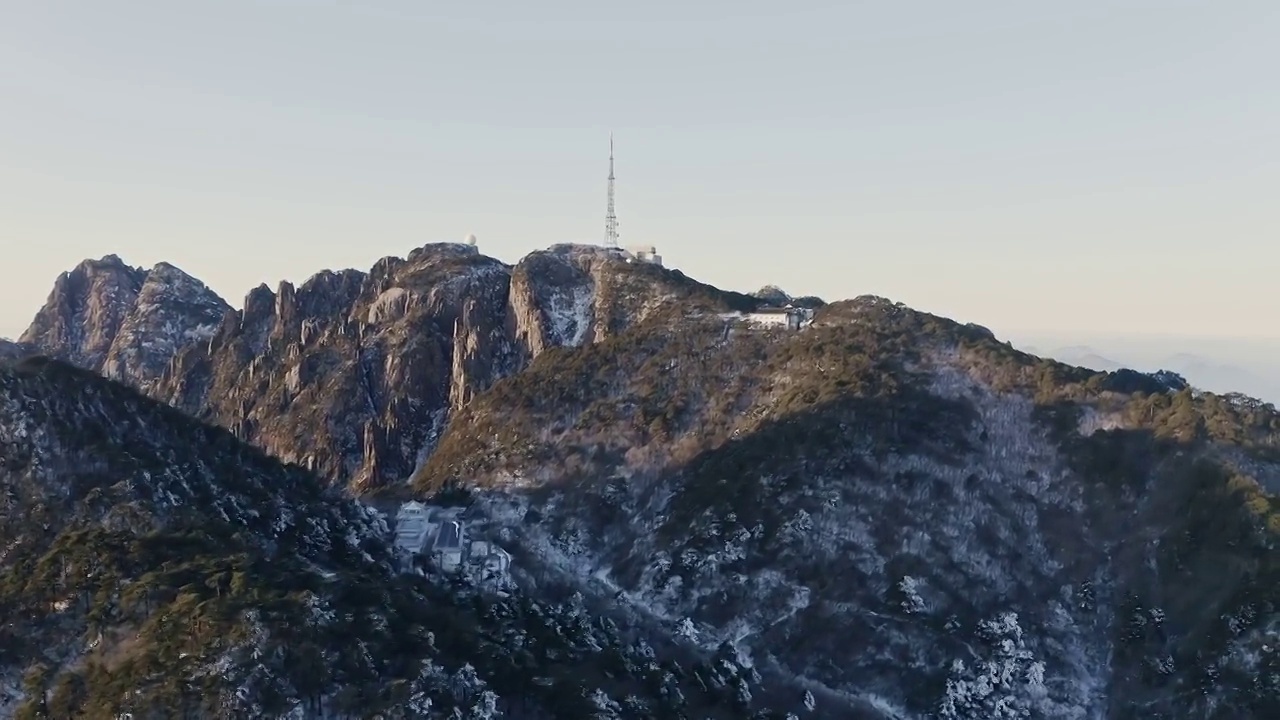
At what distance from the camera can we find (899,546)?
10288cm

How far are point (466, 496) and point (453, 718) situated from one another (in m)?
64.6

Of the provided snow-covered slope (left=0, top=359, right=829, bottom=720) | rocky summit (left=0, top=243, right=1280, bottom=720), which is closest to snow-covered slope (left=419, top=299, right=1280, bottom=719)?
rocky summit (left=0, top=243, right=1280, bottom=720)

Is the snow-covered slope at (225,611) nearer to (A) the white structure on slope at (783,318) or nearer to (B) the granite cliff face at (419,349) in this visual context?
(A) the white structure on slope at (783,318)

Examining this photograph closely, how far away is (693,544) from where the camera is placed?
4188 inches

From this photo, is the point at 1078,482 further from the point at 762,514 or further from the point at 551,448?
the point at 551,448

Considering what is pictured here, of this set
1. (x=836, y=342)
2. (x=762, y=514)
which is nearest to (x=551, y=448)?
(x=762, y=514)

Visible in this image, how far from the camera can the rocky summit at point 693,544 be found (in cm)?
6341

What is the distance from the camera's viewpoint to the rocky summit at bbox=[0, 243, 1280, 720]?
63.4m

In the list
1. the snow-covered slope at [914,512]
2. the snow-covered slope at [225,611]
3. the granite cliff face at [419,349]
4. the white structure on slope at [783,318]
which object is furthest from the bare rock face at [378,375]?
the snow-covered slope at [225,611]

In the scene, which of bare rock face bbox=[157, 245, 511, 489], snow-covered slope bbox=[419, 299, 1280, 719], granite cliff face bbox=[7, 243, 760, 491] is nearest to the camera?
snow-covered slope bbox=[419, 299, 1280, 719]

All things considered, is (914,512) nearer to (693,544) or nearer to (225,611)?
(693,544)

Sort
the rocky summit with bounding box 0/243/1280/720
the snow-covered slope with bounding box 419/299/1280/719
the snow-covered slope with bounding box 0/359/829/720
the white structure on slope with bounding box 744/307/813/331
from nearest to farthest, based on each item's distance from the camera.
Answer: the snow-covered slope with bounding box 0/359/829/720 → the rocky summit with bounding box 0/243/1280/720 → the snow-covered slope with bounding box 419/299/1280/719 → the white structure on slope with bounding box 744/307/813/331

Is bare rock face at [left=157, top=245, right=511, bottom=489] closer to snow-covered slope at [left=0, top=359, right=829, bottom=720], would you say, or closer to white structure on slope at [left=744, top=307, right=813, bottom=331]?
white structure on slope at [left=744, top=307, right=813, bottom=331]

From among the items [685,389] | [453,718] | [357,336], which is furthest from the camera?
[357,336]
